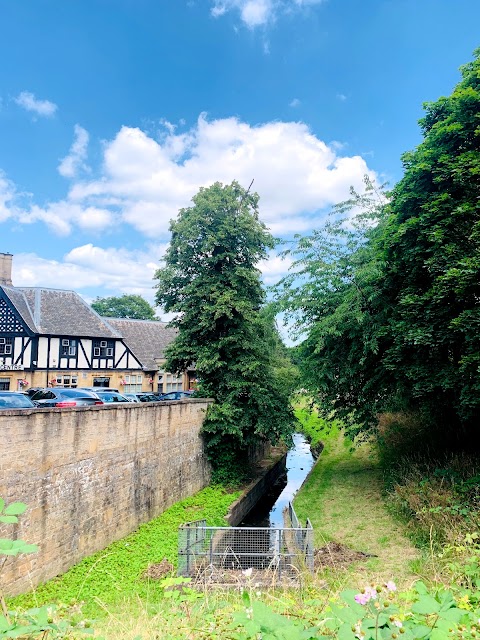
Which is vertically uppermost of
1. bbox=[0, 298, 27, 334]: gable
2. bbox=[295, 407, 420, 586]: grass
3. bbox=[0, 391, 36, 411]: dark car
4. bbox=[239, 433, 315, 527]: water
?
bbox=[0, 298, 27, 334]: gable

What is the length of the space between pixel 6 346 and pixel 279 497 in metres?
21.7

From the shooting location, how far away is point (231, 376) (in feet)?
58.7

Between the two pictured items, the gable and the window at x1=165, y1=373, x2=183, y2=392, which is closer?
the gable

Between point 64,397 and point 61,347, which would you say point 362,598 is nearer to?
point 64,397

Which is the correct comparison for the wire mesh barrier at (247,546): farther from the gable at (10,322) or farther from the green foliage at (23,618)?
the gable at (10,322)

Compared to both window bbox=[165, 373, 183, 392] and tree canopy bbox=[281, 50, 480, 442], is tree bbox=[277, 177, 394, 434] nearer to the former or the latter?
tree canopy bbox=[281, 50, 480, 442]

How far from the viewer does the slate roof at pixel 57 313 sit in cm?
3102

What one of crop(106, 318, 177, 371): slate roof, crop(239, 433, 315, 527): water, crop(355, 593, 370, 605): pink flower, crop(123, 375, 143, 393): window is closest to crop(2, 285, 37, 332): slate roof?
crop(106, 318, 177, 371): slate roof

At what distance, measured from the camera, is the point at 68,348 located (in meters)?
31.8

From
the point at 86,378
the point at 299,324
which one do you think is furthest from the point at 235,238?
the point at 86,378

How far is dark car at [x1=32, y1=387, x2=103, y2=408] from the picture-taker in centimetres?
1766

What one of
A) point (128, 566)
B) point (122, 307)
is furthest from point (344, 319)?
point (122, 307)

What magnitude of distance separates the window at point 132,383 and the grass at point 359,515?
1938cm

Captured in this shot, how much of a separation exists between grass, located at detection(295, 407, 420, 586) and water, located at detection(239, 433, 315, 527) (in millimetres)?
1834
